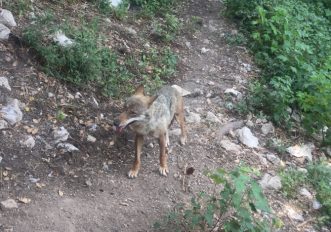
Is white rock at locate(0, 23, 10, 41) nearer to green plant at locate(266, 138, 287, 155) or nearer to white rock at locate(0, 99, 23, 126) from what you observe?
white rock at locate(0, 99, 23, 126)

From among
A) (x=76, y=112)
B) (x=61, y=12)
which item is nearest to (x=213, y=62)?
(x=61, y=12)

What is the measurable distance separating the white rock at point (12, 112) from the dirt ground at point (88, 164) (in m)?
0.08

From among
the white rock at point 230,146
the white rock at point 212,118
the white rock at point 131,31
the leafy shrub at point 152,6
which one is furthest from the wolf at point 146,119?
the leafy shrub at point 152,6

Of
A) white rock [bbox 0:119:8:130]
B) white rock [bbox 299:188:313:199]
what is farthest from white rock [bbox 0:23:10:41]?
white rock [bbox 299:188:313:199]

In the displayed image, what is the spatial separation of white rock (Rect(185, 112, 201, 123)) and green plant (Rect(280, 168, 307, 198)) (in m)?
1.46

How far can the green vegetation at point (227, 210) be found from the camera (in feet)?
14.7

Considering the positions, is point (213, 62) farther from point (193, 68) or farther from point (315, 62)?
point (315, 62)

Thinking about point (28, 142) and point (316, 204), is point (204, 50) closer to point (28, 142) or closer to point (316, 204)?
point (316, 204)

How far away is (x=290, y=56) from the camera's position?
28.3 ft

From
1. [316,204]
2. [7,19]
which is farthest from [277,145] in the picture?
[7,19]

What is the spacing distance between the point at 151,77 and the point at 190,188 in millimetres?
2624

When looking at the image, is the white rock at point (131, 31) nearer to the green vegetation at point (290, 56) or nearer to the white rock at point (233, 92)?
the white rock at point (233, 92)

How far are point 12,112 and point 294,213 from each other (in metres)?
3.53

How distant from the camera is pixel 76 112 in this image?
248 inches
